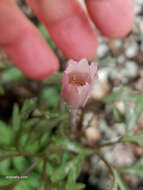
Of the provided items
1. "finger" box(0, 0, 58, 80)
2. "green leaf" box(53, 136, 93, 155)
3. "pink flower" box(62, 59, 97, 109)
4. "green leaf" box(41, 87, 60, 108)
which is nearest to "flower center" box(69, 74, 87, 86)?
"pink flower" box(62, 59, 97, 109)

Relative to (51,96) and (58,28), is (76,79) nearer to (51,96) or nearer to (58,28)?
(58,28)

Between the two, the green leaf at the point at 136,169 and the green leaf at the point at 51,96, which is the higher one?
the green leaf at the point at 51,96

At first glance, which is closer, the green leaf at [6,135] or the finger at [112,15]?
the finger at [112,15]

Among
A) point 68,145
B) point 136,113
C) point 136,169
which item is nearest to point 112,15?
point 136,113

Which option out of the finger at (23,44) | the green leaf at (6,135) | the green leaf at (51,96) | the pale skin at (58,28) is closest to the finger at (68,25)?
the pale skin at (58,28)

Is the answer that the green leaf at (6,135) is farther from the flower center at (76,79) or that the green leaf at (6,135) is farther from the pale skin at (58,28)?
the flower center at (76,79)

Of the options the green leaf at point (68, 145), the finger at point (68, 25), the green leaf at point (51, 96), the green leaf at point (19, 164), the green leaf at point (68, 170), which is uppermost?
the finger at point (68, 25)
